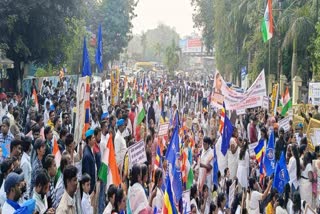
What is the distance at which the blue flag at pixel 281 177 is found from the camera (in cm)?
877

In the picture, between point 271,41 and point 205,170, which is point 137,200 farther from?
point 271,41

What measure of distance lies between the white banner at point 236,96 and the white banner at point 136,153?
13.5 feet

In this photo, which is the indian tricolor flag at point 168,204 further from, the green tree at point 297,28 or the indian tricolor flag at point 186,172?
the green tree at point 297,28

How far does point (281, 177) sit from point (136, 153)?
7.52ft

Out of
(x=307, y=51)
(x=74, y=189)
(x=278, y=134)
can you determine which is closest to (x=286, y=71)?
(x=307, y=51)

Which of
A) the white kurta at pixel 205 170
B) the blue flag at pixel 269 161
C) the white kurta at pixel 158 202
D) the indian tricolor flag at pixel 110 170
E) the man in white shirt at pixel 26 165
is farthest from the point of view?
the blue flag at pixel 269 161

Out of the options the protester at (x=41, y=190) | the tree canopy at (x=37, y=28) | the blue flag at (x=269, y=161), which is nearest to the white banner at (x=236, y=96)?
the blue flag at (x=269, y=161)

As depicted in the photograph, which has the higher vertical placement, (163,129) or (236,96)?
(236,96)

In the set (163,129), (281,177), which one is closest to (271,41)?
(163,129)

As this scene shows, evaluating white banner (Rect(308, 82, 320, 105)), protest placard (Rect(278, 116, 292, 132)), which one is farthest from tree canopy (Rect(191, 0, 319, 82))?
protest placard (Rect(278, 116, 292, 132))

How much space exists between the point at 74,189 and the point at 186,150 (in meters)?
4.47

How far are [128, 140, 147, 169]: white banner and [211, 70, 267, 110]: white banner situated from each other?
4100 mm

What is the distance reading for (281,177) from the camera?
884 cm

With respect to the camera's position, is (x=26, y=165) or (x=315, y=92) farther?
(x=315, y=92)
